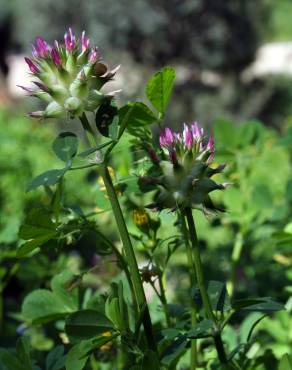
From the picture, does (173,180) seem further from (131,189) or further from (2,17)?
(2,17)

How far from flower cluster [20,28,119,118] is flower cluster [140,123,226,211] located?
0.07 meters

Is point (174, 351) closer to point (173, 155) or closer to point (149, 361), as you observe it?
point (149, 361)

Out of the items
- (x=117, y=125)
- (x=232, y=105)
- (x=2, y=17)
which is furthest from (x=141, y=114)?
(x=2, y=17)

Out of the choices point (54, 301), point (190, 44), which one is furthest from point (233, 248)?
point (190, 44)

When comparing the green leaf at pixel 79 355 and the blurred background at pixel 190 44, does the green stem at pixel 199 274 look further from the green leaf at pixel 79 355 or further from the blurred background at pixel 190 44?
the blurred background at pixel 190 44

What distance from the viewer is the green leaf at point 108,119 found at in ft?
2.01

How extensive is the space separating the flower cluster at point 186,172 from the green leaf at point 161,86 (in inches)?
2.8

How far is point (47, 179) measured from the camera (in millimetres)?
605

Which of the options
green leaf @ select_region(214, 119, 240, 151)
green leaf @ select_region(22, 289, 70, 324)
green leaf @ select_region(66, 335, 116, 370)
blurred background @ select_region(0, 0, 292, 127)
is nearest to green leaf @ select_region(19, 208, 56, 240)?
green leaf @ select_region(66, 335, 116, 370)

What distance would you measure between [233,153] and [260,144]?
0.22 ft

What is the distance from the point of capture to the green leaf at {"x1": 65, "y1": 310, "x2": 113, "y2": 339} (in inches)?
23.0

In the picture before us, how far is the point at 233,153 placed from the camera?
1154 mm

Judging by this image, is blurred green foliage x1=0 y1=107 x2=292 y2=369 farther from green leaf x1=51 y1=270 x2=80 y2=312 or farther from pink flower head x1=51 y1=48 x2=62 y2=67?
pink flower head x1=51 y1=48 x2=62 y2=67

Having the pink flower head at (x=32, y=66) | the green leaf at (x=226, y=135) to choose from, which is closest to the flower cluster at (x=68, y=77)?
the pink flower head at (x=32, y=66)
